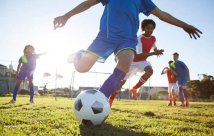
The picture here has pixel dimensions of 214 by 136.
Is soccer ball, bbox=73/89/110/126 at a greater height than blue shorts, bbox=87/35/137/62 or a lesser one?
lesser

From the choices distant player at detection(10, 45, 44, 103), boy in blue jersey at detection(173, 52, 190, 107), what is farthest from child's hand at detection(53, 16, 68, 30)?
boy in blue jersey at detection(173, 52, 190, 107)

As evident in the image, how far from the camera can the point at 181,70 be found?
1276cm

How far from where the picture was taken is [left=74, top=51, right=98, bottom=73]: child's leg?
4.53 m

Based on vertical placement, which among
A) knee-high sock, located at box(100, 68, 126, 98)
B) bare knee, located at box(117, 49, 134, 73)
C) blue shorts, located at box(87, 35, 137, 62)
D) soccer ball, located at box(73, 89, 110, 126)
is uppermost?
blue shorts, located at box(87, 35, 137, 62)

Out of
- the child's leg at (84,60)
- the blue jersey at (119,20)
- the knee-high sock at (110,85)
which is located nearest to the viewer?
the knee-high sock at (110,85)

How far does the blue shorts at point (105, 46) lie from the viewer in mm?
4427

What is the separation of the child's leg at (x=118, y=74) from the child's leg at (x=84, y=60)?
450 mm

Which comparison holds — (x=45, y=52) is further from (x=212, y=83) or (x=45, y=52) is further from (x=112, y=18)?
(x=212, y=83)

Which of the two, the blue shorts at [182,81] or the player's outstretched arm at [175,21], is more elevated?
the player's outstretched arm at [175,21]

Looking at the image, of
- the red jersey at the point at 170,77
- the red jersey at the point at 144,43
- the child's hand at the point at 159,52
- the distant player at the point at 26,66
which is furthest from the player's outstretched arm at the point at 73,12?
the red jersey at the point at 170,77

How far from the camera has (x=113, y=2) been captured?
455 centimetres

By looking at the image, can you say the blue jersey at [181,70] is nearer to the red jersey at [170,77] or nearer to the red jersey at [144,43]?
the red jersey at [170,77]

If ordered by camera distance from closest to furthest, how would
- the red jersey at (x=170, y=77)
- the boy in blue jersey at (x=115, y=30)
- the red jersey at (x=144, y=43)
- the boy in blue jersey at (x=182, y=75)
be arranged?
the boy in blue jersey at (x=115, y=30), the red jersey at (x=144, y=43), the boy in blue jersey at (x=182, y=75), the red jersey at (x=170, y=77)

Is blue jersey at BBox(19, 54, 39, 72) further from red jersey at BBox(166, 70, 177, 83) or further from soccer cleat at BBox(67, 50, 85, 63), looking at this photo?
red jersey at BBox(166, 70, 177, 83)
